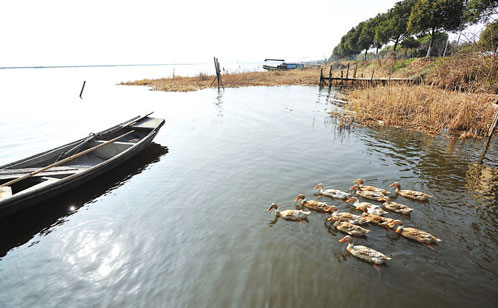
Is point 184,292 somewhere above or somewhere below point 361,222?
below

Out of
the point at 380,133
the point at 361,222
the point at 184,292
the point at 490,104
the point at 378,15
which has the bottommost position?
the point at 184,292

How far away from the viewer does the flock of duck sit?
231 inches

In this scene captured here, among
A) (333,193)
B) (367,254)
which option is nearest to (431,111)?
(333,193)

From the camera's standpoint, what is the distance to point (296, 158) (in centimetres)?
1176

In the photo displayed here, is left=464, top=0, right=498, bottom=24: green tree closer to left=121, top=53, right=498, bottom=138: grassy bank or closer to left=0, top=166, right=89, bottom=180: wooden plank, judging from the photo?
left=121, top=53, right=498, bottom=138: grassy bank

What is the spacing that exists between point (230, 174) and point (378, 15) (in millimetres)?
71344

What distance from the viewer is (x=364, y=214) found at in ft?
23.2

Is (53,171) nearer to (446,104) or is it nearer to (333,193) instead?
(333,193)

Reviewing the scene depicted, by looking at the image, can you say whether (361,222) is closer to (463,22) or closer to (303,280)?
(303,280)

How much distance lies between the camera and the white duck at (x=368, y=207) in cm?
712

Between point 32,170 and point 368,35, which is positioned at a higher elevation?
point 368,35

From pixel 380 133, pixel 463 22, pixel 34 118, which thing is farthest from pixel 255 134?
pixel 463 22

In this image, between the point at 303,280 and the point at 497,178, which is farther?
the point at 497,178

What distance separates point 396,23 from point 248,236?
2352 inches
